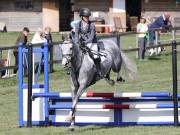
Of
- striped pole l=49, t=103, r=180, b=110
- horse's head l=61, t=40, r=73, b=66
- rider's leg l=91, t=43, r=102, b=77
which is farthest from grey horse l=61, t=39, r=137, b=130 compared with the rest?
striped pole l=49, t=103, r=180, b=110

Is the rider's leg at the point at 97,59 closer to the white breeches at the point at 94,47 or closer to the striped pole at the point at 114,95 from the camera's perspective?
the white breeches at the point at 94,47

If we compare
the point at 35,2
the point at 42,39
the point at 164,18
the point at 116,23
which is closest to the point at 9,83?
the point at 42,39

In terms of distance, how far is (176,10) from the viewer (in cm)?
5034

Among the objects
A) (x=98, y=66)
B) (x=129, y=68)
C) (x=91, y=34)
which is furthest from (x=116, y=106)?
(x=129, y=68)

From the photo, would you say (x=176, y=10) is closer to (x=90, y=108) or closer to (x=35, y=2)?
(x=35, y=2)

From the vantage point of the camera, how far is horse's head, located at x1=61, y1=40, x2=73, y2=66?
12775mm

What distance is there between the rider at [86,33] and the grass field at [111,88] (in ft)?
4.86

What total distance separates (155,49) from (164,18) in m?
3.11

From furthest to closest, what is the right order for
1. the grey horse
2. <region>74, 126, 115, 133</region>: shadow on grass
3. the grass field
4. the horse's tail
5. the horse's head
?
the horse's tail
<region>74, 126, 115, 133</region>: shadow on grass
the grass field
the grey horse
the horse's head

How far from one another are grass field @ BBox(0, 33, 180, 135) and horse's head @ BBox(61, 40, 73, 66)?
4.54 feet

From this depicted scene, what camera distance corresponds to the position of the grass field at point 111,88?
13.2 meters

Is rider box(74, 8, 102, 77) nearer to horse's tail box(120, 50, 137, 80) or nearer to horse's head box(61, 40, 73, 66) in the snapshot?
horse's head box(61, 40, 73, 66)

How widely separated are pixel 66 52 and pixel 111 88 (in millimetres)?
8481

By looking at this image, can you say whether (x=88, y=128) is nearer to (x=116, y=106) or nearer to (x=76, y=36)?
(x=116, y=106)
